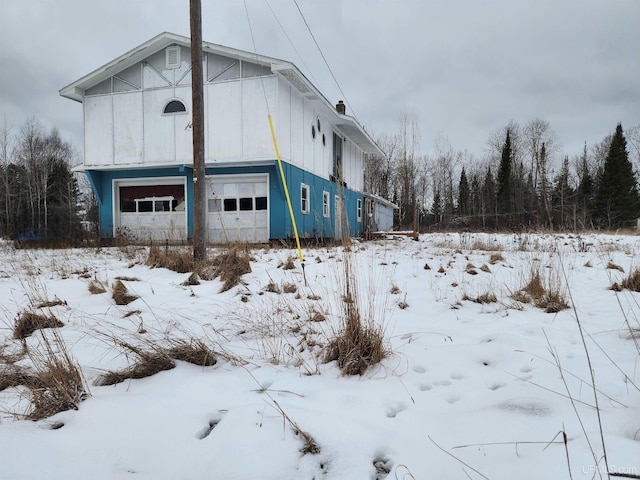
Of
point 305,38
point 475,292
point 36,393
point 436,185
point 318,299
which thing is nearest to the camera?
point 36,393

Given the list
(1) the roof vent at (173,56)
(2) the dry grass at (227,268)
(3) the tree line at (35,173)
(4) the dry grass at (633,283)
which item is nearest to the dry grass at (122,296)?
(2) the dry grass at (227,268)

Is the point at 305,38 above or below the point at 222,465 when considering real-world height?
above

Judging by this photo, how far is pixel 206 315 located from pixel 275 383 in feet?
4.89

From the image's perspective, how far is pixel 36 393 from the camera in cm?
163

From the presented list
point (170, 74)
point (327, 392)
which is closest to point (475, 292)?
point (327, 392)

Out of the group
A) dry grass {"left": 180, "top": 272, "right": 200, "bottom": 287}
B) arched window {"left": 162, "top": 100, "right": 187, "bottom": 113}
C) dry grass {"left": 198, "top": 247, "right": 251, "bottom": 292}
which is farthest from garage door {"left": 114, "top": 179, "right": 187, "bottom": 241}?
dry grass {"left": 180, "top": 272, "right": 200, "bottom": 287}

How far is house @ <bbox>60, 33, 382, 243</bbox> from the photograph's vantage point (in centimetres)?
1228

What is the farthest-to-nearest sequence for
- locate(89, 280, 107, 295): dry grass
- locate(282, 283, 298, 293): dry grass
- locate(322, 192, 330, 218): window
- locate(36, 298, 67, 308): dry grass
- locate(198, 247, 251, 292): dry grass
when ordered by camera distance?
1. locate(322, 192, 330, 218): window
2. locate(198, 247, 251, 292): dry grass
3. locate(282, 283, 298, 293): dry grass
4. locate(89, 280, 107, 295): dry grass
5. locate(36, 298, 67, 308): dry grass

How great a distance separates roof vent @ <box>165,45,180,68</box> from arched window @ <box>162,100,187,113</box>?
1362mm

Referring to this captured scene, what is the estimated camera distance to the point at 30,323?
2.76 meters

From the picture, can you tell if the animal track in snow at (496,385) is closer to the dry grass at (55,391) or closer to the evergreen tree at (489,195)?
the dry grass at (55,391)

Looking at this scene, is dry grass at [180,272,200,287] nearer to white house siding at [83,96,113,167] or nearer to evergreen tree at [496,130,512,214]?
white house siding at [83,96,113,167]

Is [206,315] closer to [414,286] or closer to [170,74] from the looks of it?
[414,286]

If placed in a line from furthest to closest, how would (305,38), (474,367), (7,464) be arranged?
(305,38) → (474,367) → (7,464)
